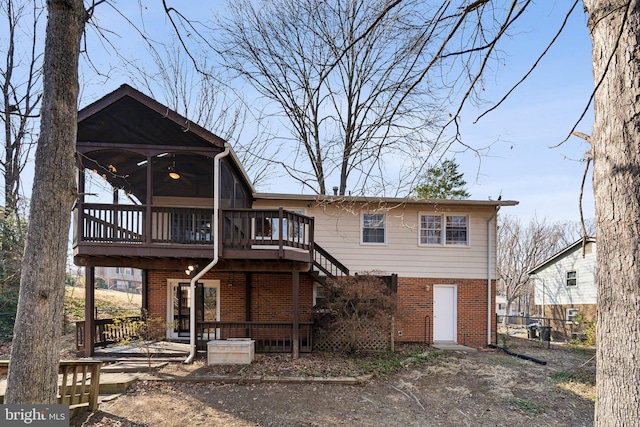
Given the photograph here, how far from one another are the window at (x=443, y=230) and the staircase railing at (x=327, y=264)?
298cm

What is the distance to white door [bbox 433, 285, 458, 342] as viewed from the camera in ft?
40.2

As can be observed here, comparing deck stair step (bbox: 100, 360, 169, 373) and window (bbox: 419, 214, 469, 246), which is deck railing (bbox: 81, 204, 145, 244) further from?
window (bbox: 419, 214, 469, 246)

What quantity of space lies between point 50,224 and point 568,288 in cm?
2221

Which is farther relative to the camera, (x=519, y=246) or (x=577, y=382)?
(x=519, y=246)

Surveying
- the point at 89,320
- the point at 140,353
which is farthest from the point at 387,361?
the point at 89,320

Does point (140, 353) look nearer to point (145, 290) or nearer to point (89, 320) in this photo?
point (89, 320)

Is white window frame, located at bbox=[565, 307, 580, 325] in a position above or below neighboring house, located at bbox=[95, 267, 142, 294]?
above

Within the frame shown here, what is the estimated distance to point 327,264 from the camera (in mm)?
12102

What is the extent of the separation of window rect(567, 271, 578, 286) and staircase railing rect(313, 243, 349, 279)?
13839mm

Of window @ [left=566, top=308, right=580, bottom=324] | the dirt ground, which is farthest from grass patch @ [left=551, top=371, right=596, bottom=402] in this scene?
window @ [left=566, top=308, right=580, bottom=324]

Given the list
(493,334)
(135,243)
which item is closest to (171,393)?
(135,243)

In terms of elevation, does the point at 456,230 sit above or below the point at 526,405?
above

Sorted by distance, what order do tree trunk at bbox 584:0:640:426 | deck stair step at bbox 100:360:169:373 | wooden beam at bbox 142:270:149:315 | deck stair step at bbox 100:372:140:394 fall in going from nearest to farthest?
tree trunk at bbox 584:0:640:426 → deck stair step at bbox 100:372:140:394 → deck stair step at bbox 100:360:169:373 → wooden beam at bbox 142:270:149:315

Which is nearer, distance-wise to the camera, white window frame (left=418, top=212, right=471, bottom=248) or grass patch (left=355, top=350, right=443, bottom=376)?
grass patch (left=355, top=350, right=443, bottom=376)
